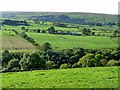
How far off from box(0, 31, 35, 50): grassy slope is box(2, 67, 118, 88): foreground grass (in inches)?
1664

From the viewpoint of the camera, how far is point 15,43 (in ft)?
208

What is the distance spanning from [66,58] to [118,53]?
10.0 meters

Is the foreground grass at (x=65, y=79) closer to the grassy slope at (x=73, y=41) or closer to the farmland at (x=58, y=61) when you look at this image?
the farmland at (x=58, y=61)

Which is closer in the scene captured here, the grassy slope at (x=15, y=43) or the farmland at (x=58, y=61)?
the farmland at (x=58, y=61)

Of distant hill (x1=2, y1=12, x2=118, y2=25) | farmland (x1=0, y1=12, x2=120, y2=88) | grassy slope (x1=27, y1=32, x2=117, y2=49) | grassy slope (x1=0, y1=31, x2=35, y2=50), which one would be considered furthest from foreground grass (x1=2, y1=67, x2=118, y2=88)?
distant hill (x1=2, y1=12, x2=118, y2=25)

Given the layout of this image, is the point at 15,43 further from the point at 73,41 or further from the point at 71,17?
the point at 71,17

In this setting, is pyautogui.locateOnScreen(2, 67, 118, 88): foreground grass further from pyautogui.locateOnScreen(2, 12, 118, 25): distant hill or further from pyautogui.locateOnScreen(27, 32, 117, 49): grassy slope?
pyautogui.locateOnScreen(2, 12, 118, 25): distant hill

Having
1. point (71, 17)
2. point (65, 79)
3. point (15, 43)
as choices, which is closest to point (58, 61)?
point (15, 43)

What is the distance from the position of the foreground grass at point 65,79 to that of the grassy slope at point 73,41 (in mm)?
46769

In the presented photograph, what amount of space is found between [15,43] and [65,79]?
49.1m

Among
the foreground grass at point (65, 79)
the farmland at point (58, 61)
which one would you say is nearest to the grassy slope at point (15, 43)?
the farmland at point (58, 61)

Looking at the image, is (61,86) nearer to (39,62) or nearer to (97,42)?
(39,62)

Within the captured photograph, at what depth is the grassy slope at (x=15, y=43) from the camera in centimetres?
6021

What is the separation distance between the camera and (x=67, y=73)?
17344 millimetres
